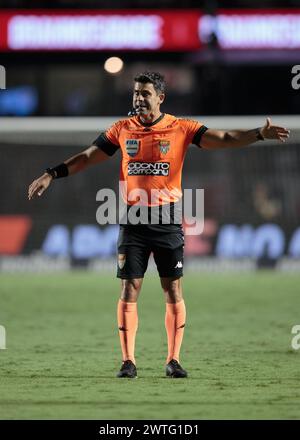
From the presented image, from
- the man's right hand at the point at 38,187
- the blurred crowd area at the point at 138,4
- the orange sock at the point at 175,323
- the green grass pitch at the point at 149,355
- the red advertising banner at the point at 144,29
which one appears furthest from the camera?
the blurred crowd area at the point at 138,4

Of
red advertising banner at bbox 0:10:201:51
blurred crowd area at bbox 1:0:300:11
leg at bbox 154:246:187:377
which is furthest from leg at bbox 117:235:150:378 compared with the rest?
blurred crowd area at bbox 1:0:300:11

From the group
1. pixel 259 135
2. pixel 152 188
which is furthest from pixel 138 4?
pixel 259 135

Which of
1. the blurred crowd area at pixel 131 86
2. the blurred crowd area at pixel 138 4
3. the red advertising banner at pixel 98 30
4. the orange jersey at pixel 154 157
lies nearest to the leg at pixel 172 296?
the orange jersey at pixel 154 157

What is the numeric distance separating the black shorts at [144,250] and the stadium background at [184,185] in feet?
2.44

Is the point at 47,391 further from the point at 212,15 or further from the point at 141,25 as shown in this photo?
the point at 141,25

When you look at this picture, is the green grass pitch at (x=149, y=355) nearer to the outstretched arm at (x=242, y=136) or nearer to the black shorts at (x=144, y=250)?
the black shorts at (x=144, y=250)

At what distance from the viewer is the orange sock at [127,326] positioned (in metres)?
7.71

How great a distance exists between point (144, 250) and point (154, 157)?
63cm

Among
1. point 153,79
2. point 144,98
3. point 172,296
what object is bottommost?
point 172,296

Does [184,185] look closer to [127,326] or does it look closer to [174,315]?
[174,315]

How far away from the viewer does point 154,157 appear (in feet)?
25.3
